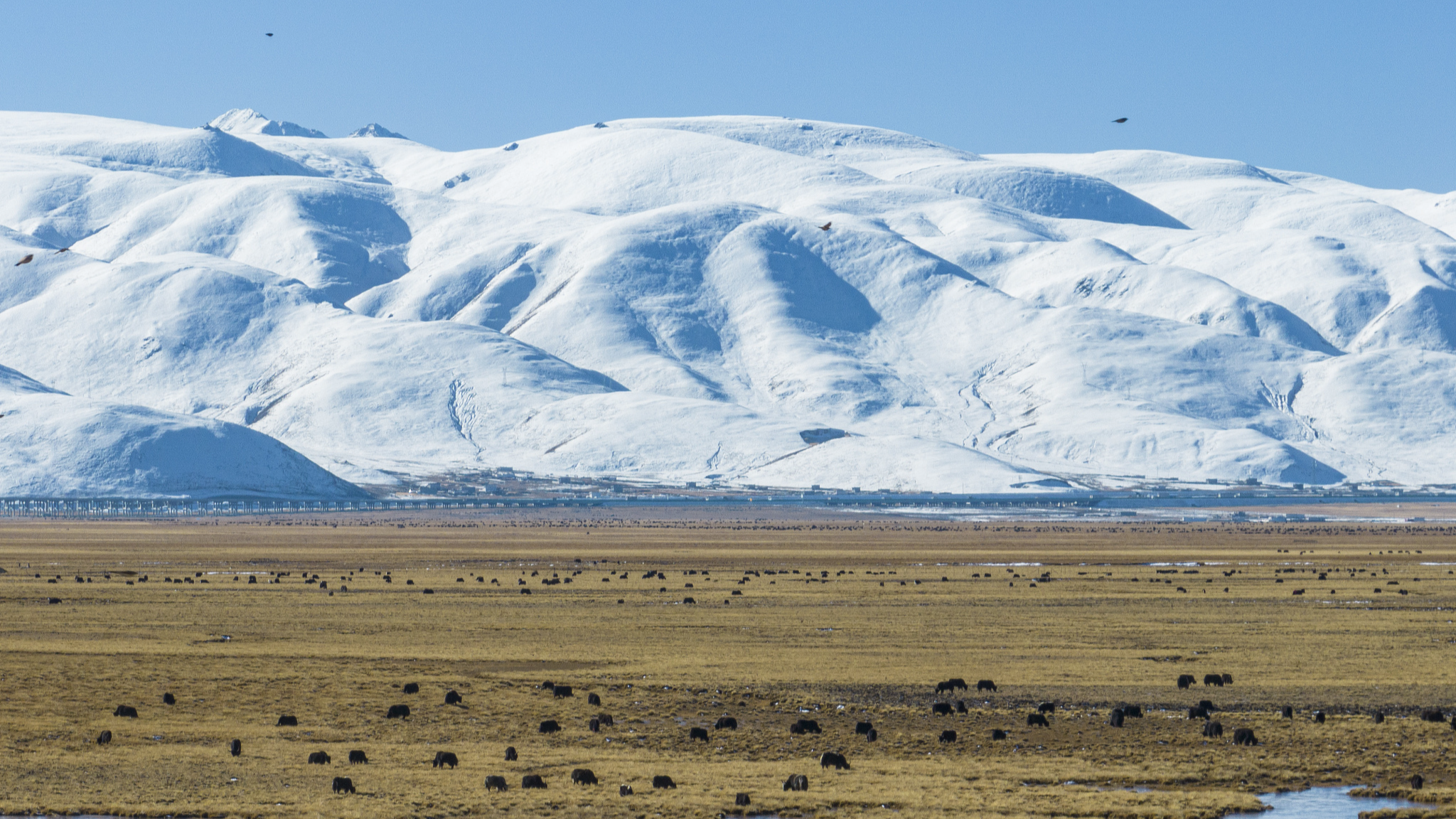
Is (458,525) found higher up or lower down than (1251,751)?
higher up

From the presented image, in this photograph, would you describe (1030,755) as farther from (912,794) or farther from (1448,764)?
(1448,764)

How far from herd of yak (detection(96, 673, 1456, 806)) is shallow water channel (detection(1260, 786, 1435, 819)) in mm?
1336

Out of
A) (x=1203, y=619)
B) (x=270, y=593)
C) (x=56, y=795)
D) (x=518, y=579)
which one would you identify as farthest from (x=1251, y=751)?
(x=518, y=579)

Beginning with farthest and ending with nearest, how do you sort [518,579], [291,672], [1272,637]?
[518,579]
[1272,637]
[291,672]

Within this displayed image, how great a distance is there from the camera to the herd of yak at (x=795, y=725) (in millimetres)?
30516

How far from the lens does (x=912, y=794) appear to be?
30031 mm

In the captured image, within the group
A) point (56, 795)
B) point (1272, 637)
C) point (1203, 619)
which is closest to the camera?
point (56, 795)

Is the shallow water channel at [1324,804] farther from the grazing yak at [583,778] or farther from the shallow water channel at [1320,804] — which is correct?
the grazing yak at [583,778]

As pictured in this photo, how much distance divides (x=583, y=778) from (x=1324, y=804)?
1280cm

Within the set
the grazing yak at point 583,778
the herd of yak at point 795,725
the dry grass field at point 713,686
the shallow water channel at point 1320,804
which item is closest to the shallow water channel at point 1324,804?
the shallow water channel at point 1320,804

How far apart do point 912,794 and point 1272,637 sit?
29.7 metres

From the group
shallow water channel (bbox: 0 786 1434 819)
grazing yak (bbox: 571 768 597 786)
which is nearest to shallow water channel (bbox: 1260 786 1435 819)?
shallow water channel (bbox: 0 786 1434 819)

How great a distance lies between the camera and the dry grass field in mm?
30578

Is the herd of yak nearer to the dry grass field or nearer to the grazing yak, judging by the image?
the grazing yak
